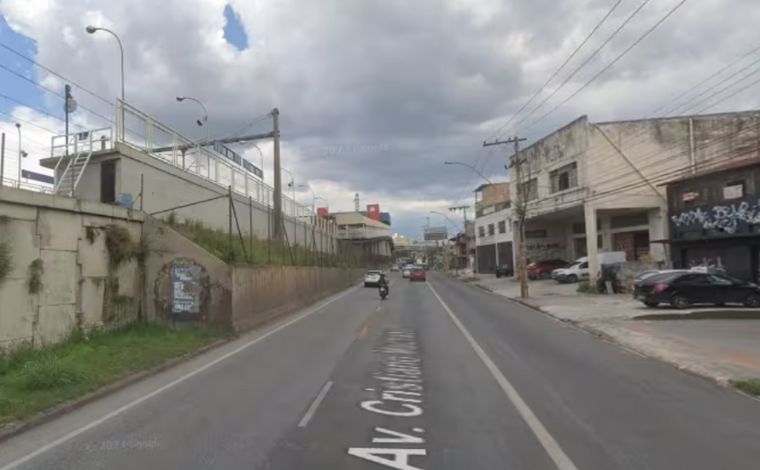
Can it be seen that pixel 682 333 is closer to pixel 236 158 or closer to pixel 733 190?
pixel 733 190

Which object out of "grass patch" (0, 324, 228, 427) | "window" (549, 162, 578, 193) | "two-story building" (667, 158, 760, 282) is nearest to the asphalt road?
"grass patch" (0, 324, 228, 427)

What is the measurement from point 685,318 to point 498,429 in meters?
18.2

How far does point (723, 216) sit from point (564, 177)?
17.5 m

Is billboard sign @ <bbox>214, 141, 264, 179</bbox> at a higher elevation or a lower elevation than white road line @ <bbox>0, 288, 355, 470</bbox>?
higher

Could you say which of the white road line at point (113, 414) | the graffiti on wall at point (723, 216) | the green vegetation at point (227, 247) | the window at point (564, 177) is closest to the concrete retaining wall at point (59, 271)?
the green vegetation at point (227, 247)

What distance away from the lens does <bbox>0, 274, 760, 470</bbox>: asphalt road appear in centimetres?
641

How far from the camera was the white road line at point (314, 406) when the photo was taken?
26.0 ft

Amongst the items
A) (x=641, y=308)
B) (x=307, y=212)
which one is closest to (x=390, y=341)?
(x=641, y=308)

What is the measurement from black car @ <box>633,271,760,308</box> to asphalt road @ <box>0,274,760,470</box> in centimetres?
1289

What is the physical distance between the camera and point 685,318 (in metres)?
23.2

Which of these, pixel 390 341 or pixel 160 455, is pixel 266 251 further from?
pixel 160 455

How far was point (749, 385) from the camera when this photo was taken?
10.4 meters

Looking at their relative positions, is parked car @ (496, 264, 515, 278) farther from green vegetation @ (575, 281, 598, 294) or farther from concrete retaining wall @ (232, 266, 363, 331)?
concrete retaining wall @ (232, 266, 363, 331)

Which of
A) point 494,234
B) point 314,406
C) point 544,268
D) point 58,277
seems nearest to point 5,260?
point 58,277
